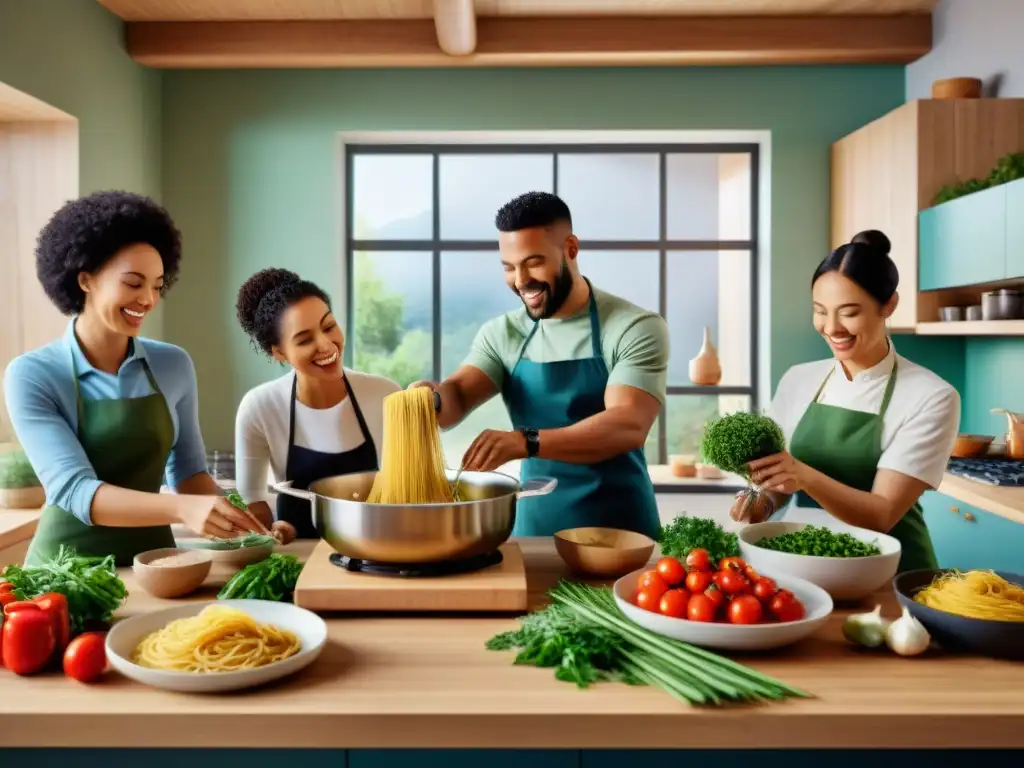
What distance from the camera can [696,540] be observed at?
5.67 ft

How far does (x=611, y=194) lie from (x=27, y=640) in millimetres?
4450

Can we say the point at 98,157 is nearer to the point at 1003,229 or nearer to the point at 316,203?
the point at 316,203

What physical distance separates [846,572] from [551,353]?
3.85ft

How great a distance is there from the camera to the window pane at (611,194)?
519 cm

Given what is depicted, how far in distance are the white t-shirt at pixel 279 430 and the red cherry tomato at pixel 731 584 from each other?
1.29 m

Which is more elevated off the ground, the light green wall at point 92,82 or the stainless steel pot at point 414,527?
the light green wall at point 92,82

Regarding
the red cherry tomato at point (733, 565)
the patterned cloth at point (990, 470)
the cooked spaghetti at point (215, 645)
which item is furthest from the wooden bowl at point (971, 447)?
the cooked spaghetti at point (215, 645)

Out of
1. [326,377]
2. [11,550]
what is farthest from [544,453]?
[11,550]

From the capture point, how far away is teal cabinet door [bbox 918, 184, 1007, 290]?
3.46 metres

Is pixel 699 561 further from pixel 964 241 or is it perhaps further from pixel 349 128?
pixel 349 128

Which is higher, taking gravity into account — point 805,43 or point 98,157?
point 805,43

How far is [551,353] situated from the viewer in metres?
2.51

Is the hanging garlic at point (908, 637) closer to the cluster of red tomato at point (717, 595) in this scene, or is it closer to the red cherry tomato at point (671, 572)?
the cluster of red tomato at point (717, 595)

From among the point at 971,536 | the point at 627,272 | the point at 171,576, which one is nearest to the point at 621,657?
the point at 171,576
